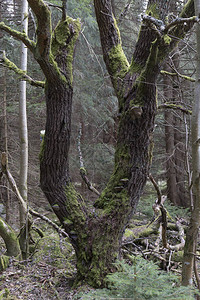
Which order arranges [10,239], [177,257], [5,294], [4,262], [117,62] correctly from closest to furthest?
1. [5,294]
2. [117,62]
3. [4,262]
4. [10,239]
5. [177,257]

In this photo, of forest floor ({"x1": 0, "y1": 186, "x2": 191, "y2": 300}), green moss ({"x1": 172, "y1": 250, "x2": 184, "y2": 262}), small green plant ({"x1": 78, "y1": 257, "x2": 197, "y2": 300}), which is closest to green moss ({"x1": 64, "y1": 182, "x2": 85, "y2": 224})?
forest floor ({"x1": 0, "y1": 186, "x2": 191, "y2": 300})

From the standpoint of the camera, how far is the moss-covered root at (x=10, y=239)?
425 centimetres

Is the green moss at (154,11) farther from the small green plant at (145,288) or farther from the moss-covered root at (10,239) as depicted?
the moss-covered root at (10,239)

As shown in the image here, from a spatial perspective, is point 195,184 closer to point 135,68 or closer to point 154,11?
point 135,68

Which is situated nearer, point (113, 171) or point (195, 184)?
point (195, 184)

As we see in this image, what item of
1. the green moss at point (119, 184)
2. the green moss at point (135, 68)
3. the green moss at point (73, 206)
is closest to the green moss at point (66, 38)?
the green moss at point (135, 68)

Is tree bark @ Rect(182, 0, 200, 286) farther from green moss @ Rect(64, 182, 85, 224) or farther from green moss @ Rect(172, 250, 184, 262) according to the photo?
green moss @ Rect(172, 250, 184, 262)

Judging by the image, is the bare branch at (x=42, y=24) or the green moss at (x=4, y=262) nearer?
the bare branch at (x=42, y=24)

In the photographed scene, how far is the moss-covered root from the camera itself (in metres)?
4.25

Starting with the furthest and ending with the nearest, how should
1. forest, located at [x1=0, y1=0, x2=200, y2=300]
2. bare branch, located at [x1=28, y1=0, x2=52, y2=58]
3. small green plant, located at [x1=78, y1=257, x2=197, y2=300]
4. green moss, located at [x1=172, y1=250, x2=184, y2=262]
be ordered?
green moss, located at [x1=172, y1=250, x2=184, y2=262] → bare branch, located at [x1=28, y1=0, x2=52, y2=58] → forest, located at [x1=0, y1=0, x2=200, y2=300] → small green plant, located at [x1=78, y1=257, x2=197, y2=300]

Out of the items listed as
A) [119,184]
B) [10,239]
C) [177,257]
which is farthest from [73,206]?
[177,257]

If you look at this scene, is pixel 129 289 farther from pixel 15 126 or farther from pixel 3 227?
pixel 15 126

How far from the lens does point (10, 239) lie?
171 inches

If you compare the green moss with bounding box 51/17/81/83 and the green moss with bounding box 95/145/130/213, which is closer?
the green moss with bounding box 95/145/130/213
